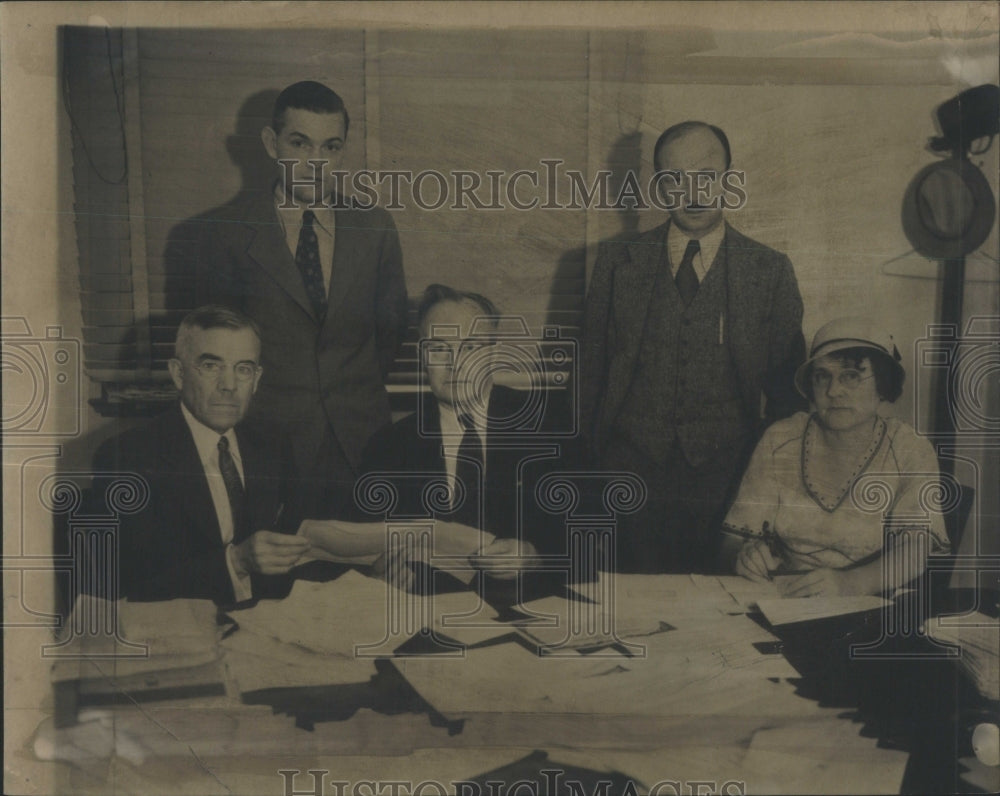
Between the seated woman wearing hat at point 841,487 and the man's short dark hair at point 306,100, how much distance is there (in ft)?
6.98

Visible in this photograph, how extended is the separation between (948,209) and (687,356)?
121 cm

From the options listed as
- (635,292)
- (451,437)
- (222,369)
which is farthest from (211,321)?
(635,292)

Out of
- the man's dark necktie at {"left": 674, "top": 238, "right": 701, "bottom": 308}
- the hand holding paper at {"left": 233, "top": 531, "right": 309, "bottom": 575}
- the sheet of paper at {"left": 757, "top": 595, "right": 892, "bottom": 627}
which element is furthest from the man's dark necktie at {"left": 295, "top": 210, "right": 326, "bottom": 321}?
the sheet of paper at {"left": 757, "top": 595, "right": 892, "bottom": 627}

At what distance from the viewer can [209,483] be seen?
14.6 ft

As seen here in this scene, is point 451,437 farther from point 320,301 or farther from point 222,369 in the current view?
point 222,369

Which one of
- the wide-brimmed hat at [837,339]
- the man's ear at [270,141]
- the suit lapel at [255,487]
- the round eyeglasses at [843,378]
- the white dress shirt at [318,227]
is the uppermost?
the man's ear at [270,141]

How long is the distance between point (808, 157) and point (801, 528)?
4.84ft

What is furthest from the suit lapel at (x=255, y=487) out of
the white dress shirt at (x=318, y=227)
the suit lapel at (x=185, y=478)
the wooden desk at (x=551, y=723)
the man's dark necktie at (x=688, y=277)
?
the man's dark necktie at (x=688, y=277)

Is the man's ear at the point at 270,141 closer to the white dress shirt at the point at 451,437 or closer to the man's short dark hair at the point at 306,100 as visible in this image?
the man's short dark hair at the point at 306,100

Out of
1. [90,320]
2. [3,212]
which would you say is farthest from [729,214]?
[3,212]

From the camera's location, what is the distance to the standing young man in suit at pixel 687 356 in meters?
4.47

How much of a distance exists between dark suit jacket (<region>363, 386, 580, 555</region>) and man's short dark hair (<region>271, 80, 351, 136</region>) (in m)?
1.20

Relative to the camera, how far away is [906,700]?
4547 millimetres

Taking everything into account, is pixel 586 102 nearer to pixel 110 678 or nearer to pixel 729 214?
pixel 729 214
